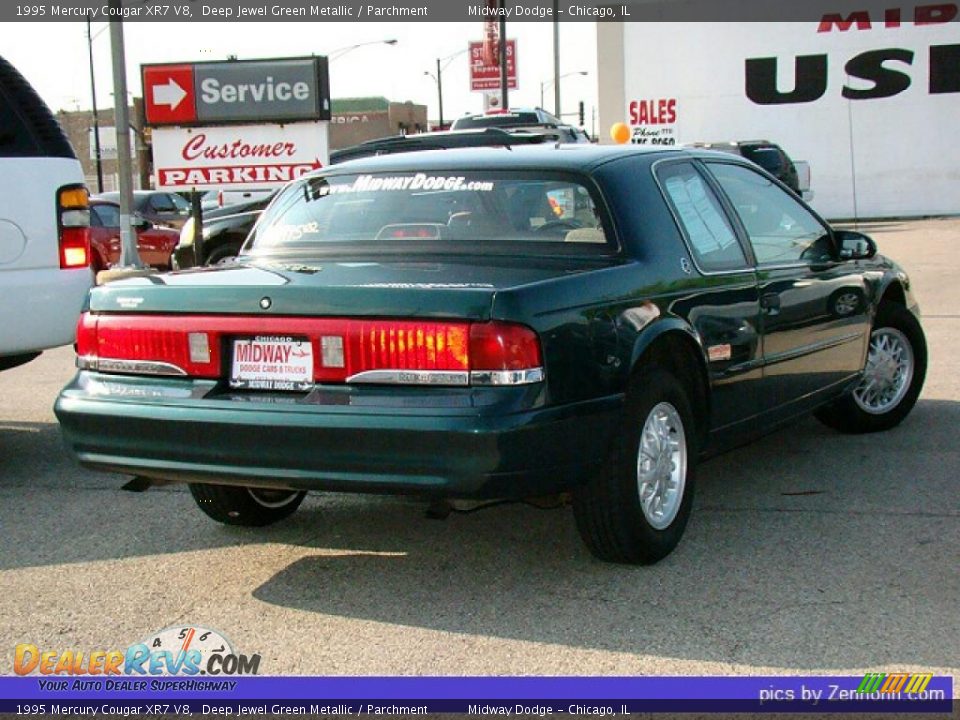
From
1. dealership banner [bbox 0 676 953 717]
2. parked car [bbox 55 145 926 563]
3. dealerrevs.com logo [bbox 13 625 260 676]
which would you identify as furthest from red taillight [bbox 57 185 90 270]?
dealership banner [bbox 0 676 953 717]

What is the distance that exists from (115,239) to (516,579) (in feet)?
51.3

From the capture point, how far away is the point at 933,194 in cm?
3400

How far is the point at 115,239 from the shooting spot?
1895 cm

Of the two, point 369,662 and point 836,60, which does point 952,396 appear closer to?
point 369,662

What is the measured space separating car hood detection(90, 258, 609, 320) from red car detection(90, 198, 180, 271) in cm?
1403

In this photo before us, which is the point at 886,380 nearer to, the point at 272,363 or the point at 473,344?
the point at 473,344

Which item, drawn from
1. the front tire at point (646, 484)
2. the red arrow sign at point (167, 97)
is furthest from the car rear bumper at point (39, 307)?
the red arrow sign at point (167, 97)

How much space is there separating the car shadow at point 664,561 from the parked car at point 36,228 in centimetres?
77

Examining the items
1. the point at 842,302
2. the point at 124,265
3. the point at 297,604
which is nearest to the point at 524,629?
the point at 297,604

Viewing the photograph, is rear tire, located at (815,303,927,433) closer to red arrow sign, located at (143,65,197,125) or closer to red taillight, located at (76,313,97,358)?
red taillight, located at (76,313,97,358)

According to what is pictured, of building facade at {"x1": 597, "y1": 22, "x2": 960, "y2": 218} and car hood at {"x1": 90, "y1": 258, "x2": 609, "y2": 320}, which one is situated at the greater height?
building facade at {"x1": 597, "y1": 22, "x2": 960, "y2": 218}

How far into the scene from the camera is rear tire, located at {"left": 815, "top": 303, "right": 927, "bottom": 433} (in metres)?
6.86

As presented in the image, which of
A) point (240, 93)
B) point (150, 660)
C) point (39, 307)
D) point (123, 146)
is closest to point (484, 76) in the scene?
point (240, 93)

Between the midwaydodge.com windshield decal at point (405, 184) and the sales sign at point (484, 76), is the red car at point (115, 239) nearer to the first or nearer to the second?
the midwaydodge.com windshield decal at point (405, 184)
